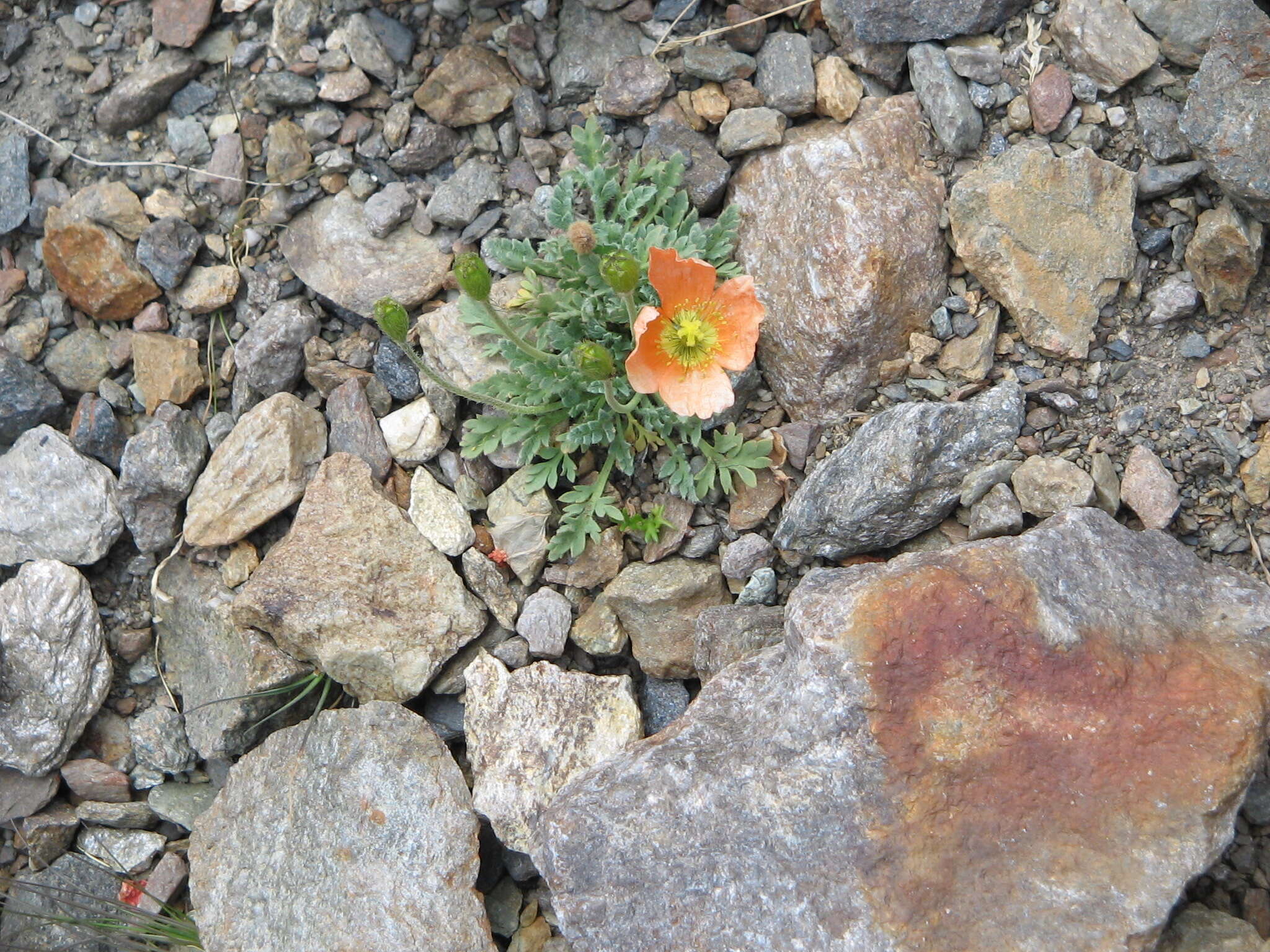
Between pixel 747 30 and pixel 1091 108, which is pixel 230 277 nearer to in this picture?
pixel 747 30

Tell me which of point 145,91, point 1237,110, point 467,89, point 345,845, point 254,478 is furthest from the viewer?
point 145,91

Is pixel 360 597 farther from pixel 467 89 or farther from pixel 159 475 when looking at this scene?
pixel 467 89

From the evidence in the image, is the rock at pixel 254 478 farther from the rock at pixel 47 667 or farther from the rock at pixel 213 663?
the rock at pixel 47 667

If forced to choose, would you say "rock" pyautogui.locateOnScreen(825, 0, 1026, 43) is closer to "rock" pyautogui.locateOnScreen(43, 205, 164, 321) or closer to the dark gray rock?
the dark gray rock

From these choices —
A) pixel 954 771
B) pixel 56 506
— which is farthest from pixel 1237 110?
pixel 56 506

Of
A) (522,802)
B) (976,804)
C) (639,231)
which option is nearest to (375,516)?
(522,802)
